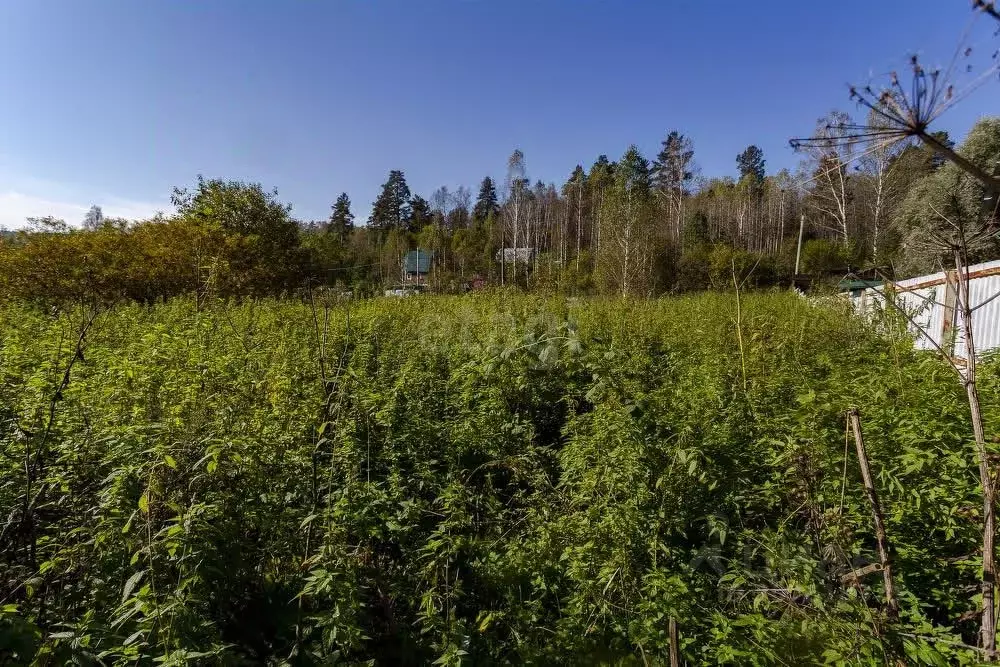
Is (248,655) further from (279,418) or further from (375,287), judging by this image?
(375,287)

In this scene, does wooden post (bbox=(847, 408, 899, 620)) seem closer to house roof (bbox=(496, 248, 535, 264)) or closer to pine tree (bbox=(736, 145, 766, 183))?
house roof (bbox=(496, 248, 535, 264))

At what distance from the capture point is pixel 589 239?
34562 mm

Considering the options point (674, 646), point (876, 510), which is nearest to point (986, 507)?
→ point (876, 510)

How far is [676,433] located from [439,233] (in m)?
36.4

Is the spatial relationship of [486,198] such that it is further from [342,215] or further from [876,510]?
[876,510]

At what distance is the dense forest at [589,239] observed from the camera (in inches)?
210

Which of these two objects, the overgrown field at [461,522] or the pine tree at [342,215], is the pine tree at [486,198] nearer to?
the pine tree at [342,215]

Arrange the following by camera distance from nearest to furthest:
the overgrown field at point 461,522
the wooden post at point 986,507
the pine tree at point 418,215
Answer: the wooden post at point 986,507 < the overgrown field at point 461,522 < the pine tree at point 418,215

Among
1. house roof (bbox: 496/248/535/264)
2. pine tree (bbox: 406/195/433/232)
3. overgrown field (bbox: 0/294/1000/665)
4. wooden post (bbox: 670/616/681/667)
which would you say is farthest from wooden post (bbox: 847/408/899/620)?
pine tree (bbox: 406/195/433/232)

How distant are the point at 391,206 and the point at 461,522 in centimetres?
5123

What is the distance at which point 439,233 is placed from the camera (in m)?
37.6

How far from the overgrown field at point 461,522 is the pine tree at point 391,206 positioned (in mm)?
47572

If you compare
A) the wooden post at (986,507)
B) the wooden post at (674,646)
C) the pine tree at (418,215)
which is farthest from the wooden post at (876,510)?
the pine tree at (418,215)

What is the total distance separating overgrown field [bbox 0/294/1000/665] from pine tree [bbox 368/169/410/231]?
4757cm
